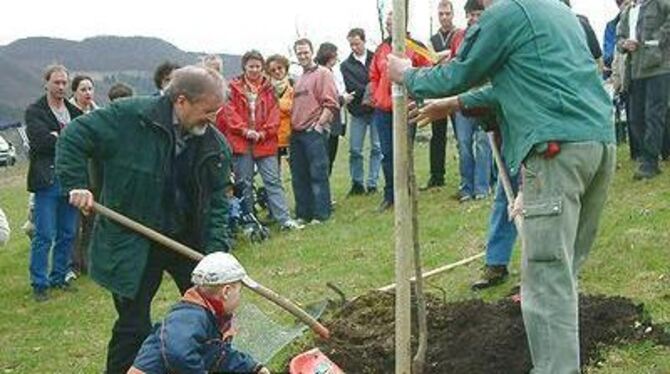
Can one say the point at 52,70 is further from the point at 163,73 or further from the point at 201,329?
the point at 201,329

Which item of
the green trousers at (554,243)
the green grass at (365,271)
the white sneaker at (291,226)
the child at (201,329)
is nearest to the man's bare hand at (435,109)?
the green trousers at (554,243)

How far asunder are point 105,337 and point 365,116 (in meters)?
6.31

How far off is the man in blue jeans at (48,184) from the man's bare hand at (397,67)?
5507 mm

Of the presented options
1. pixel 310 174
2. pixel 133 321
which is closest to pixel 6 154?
pixel 310 174

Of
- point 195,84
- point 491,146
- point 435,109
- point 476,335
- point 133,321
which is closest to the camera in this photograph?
point 435,109

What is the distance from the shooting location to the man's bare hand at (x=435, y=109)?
17.1 ft

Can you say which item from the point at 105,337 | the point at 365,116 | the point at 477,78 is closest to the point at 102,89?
the point at 365,116

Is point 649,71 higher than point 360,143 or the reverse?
higher

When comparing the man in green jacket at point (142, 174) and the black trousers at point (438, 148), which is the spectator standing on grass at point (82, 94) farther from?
the man in green jacket at point (142, 174)

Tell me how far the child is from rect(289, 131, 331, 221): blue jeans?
7.24 meters

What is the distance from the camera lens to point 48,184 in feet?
32.1

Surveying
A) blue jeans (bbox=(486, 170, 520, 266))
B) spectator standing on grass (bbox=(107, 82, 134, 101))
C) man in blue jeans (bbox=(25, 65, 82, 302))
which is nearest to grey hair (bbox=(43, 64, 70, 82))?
man in blue jeans (bbox=(25, 65, 82, 302))

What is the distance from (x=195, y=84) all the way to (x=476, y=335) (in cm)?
235

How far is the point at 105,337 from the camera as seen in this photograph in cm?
832
